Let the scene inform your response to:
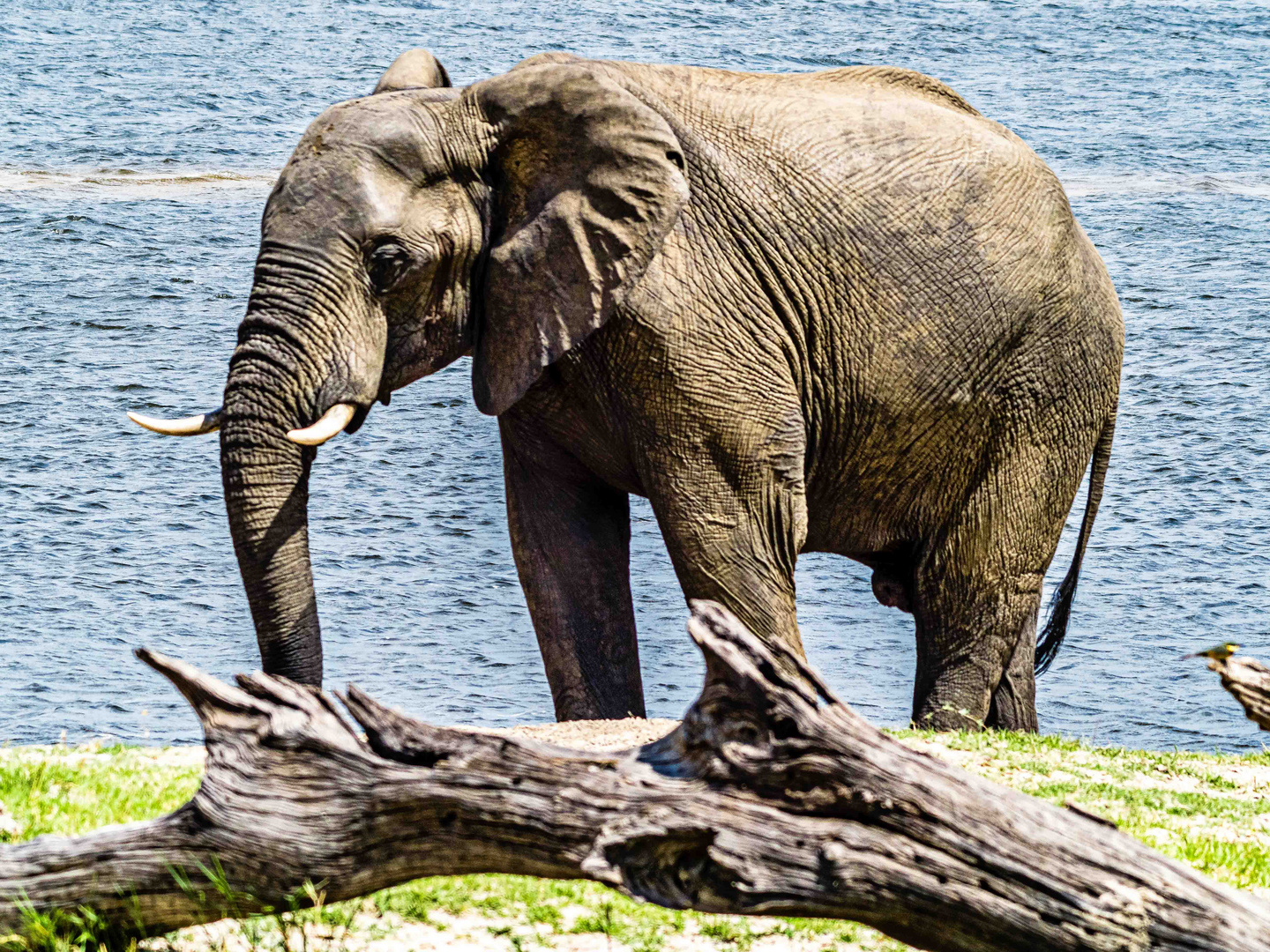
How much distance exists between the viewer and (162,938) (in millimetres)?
4316

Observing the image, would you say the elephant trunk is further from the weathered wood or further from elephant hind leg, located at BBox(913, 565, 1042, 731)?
the weathered wood

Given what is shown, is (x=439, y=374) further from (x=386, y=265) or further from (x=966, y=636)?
(x=386, y=265)

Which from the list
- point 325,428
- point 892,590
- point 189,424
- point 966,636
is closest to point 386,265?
point 325,428

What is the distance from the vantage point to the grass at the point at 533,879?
14.5 feet

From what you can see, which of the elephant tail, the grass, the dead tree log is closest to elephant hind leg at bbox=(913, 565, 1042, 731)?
the elephant tail

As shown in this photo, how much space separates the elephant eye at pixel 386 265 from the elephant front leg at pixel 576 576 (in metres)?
1.05

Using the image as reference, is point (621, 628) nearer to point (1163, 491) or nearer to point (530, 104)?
point (530, 104)

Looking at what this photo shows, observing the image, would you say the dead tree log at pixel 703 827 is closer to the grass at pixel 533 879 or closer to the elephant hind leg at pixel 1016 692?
the grass at pixel 533 879

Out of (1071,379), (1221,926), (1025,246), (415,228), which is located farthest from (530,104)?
(1221,926)

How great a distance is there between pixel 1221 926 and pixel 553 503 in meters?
4.29

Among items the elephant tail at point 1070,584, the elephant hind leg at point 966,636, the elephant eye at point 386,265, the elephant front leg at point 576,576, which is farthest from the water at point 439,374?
the elephant eye at point 386,265

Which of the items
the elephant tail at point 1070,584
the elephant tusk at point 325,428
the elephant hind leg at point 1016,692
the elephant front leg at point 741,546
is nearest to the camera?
the elephant tusk at point 325,428

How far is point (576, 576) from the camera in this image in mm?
7527

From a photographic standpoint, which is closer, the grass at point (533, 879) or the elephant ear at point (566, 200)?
the grass at point (533, 879)
